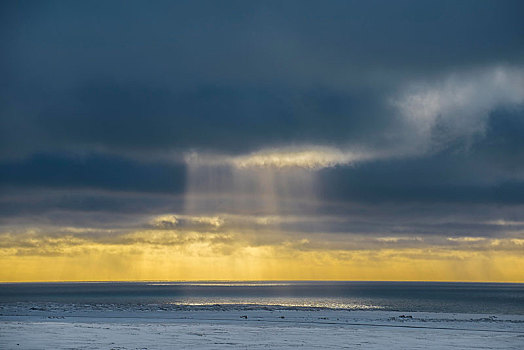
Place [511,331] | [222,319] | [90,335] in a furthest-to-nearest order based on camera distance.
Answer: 1. [222,319]
2. [511,331]
3. [90,335]

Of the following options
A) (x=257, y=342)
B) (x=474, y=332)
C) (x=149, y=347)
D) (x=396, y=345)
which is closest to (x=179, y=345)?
(x=149, y=347)

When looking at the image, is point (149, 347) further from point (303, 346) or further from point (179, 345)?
point (303, 346)

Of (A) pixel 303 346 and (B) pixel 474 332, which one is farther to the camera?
(B) pixel 474 332

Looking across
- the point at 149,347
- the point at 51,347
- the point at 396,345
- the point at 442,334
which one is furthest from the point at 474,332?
the point at 51,347

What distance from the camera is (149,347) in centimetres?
4022

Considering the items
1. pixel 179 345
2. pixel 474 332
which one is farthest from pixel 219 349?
pixel 474 332

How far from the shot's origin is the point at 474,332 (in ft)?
181

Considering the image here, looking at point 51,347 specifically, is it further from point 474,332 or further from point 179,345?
point 474,332

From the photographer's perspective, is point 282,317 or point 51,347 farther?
point 282,317

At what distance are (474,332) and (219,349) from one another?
92.1 ft

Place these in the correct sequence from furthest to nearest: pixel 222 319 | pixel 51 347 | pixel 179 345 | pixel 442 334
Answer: pixel 222 319 < pixel 442 334 < pixel 179 345 < pixel 51 347

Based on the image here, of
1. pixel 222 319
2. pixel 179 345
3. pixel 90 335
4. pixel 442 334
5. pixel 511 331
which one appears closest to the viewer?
pixel 179 345

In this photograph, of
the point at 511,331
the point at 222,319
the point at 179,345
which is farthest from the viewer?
the point at 222,319

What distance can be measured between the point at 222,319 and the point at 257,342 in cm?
2573
